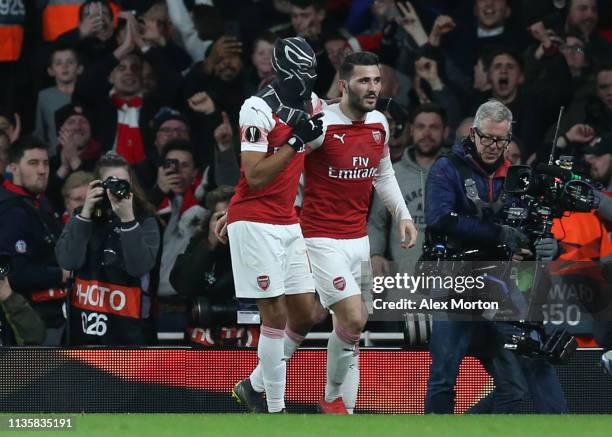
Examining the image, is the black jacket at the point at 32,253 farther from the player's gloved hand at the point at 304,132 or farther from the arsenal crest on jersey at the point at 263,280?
the player's gloved hand at the point at 304,132

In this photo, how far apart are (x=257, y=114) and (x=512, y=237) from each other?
1.60 meters

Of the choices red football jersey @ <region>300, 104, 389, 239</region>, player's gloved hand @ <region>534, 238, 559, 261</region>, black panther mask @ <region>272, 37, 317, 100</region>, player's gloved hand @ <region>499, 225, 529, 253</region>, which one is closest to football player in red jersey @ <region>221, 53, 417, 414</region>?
red football jersey @ <region>300, 104, 389, 239</region>

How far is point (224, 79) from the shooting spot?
12.2m

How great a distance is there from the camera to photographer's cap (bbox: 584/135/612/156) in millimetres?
11070

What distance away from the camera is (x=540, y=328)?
8.85m

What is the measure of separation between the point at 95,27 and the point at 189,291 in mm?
3208

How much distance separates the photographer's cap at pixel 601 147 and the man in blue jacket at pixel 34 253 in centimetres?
374

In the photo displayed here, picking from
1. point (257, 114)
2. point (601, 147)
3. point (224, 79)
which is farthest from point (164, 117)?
point (257, 114)

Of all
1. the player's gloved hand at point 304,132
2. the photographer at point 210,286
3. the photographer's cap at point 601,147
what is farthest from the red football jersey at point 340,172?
the photographer's cap at point 601,147

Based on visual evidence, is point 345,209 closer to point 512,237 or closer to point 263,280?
point 263,280

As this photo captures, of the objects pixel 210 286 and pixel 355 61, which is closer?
pixel 355 61

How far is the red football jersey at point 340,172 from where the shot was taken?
8711 millimetres

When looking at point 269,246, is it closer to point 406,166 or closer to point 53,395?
point 53,395

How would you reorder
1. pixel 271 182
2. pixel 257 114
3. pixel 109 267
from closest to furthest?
pixel 257 114
pixel 271 182
pixel 109 267
